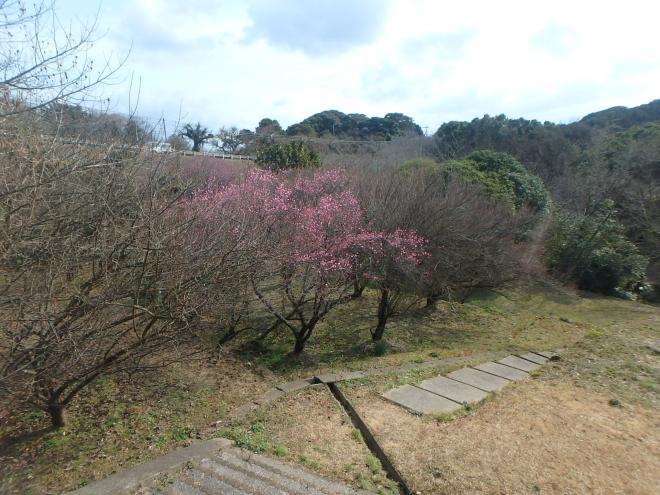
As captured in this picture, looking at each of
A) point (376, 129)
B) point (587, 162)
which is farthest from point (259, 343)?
point (376, 129)

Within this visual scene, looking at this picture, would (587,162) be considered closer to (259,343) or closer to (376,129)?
(259,343)

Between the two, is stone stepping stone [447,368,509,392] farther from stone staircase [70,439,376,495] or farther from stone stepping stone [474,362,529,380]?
stone staircase [70,439,376,495]

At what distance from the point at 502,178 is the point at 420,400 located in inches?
435

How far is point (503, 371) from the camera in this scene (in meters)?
6.33

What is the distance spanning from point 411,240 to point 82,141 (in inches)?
215

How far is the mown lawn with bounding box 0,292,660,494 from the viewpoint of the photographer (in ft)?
12.8

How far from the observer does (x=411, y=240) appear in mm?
8250

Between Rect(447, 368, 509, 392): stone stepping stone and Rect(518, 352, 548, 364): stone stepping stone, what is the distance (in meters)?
1.39

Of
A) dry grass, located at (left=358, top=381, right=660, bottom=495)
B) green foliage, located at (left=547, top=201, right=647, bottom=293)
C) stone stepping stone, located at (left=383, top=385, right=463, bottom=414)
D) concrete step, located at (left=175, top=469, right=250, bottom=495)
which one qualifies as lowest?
stone stepping stone, located at (left=383, top=385, right=463, bottom=414)

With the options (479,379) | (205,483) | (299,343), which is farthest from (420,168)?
(205,483)

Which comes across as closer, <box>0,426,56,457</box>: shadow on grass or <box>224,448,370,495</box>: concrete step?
<box>224,448,370,495</box>: concrete step

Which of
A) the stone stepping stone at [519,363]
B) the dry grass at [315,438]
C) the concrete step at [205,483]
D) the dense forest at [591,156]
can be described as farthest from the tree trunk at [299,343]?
the dense forest at [591,156]

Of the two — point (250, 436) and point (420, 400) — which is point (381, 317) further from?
point (250, 436)

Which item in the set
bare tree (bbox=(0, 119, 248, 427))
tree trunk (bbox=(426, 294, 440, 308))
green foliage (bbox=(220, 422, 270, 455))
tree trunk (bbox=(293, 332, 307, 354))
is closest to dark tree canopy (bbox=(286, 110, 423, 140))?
tree trunk (bbox=(426, 294, 440, 308))
